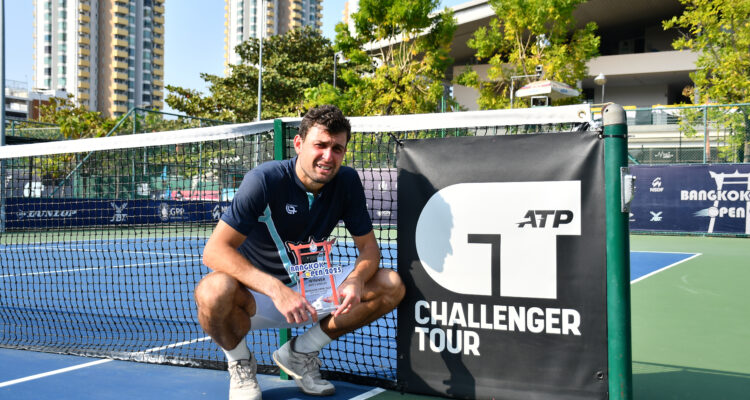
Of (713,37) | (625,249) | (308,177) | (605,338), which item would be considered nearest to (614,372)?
(605,338)

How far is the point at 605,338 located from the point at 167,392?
230cm

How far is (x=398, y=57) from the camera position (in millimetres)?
26469

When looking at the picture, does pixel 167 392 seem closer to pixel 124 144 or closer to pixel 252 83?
pixel 124 144

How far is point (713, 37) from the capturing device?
1995 centimetres

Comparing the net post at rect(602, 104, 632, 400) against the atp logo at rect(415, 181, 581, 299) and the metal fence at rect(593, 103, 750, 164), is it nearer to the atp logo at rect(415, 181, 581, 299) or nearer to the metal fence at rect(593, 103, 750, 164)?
the atp logo at rect(415, 181, 581, 299)

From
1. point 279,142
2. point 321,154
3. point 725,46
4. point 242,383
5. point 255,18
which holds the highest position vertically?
point 255,18

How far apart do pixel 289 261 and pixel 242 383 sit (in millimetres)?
667

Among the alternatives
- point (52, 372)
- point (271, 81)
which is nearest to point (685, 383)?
point (52, 372)

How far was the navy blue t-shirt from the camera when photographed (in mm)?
3109

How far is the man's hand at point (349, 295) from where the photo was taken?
3045mm

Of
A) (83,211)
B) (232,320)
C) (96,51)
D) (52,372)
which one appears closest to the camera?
(232,320)

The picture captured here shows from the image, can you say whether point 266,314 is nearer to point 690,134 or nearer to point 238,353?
point 238,353

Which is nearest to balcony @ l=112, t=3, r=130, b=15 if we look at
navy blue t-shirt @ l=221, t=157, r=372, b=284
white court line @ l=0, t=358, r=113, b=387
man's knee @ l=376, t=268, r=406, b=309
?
white court line @ l=0, t=358, r=113, b=387

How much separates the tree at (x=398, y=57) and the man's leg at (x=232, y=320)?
22184 mm
